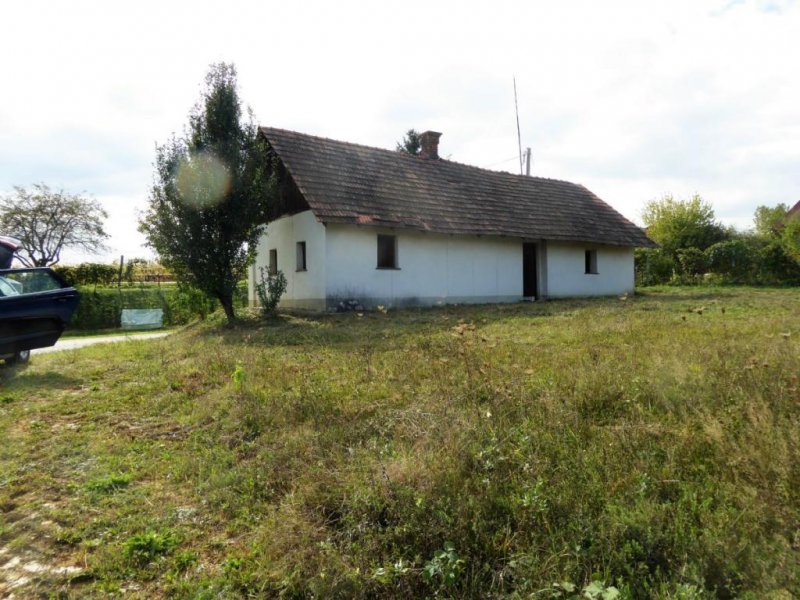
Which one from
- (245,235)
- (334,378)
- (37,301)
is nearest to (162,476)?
(334,378)

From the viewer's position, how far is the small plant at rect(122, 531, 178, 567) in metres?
2.79

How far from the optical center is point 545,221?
65.1 feet

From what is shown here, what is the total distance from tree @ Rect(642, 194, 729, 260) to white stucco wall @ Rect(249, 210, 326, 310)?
984 inches

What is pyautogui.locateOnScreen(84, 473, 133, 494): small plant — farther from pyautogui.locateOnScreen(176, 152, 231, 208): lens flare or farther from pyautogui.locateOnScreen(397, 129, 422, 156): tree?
pyautogui.locateOnScreen(397, 129, 422, 156): tree

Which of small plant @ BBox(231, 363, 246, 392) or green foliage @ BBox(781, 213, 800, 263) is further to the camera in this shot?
green foliage @ BBox(781, 213, 800, 263)

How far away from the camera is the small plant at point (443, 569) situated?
91.1 inches

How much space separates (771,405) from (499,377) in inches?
86.0

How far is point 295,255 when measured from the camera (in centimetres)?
1591

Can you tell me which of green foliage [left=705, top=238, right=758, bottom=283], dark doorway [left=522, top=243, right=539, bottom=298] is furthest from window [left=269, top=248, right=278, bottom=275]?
green foliage [left=705, top=238, right=758, bottom=283]

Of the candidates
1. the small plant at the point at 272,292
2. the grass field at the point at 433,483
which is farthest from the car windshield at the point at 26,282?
the small plant at the point at 272,292

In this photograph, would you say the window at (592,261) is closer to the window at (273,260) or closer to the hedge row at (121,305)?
the window at (273,260)

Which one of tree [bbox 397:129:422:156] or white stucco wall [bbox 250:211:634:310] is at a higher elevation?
tree [bbox 397:129:422:156]

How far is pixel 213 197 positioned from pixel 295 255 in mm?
3559

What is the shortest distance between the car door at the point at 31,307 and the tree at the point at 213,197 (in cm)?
500
